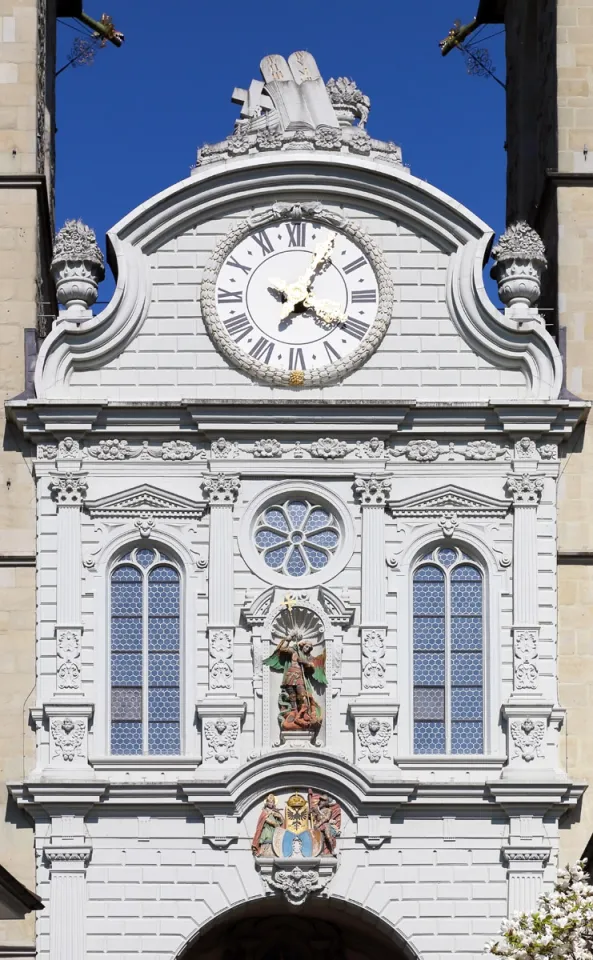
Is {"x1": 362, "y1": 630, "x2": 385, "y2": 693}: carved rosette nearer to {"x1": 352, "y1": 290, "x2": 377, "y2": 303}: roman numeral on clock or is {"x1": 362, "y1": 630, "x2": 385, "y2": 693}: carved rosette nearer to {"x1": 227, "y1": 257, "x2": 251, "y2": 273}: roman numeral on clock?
{"x1": 352, "y1": 290, "x2": 377, "y2": 303}: roman numeral on clock

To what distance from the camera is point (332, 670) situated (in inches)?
1377

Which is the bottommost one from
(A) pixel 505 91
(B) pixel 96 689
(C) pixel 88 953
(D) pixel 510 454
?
(C) pixel 88 953

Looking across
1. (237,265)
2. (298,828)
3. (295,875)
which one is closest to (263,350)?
(237,265)

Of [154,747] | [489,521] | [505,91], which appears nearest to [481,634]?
[489,521]

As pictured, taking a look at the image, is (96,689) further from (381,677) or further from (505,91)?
(505,91)

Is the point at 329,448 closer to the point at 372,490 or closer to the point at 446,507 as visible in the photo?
the point at 372,490

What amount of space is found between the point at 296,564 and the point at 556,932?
6.65m

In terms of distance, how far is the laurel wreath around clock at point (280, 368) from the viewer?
35.7 meters

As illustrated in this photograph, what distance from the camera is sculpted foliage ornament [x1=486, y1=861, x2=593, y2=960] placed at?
98.5 feet

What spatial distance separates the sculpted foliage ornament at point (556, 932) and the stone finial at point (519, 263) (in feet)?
25.3

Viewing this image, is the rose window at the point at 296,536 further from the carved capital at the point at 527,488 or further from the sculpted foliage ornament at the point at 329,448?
the carved capital at the point at 527,488

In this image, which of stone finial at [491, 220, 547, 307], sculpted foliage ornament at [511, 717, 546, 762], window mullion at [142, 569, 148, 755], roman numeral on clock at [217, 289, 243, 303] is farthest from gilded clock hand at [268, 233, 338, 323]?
sculpted foliage ornament at [511, 717, 546, 762]

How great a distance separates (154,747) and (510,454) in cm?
486

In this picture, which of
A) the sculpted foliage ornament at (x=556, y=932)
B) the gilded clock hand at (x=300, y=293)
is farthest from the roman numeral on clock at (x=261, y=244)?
the sculpted foliage ornament at (x=556, y=932)
